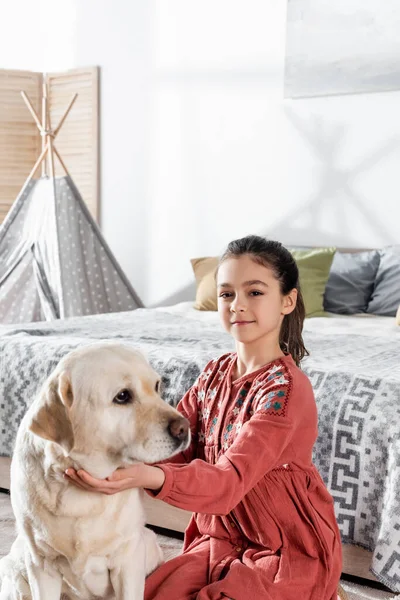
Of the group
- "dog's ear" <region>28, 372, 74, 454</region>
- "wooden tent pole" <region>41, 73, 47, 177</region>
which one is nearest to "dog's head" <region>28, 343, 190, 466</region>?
"dog's ear" <region>28, 372, 74, 454</region>

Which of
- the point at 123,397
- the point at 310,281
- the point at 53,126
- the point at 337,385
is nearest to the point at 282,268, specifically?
the point at 123,397

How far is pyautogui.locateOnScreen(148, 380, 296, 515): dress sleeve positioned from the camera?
146 cm

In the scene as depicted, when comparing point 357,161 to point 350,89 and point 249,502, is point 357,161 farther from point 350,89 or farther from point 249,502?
point 249,502

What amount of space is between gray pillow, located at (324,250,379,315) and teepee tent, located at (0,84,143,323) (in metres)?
1.30

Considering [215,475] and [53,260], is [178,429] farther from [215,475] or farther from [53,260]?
[53,260]

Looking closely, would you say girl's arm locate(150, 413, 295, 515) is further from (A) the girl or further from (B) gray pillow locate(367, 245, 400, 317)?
(B) gray pillow locate(367, 245, 400, 317)

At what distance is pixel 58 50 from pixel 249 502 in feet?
15.2

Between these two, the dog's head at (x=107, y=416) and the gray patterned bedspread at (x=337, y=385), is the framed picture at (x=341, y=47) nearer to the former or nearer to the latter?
the gray patterned bedspread at (x=337, y=385)

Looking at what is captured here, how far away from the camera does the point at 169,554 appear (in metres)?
2.42

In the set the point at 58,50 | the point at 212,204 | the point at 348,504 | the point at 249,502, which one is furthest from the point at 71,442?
the point at 58,50

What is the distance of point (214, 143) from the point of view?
5.13m

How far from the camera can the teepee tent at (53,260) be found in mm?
4844

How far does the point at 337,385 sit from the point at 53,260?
9.17 feet

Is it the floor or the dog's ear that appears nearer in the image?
the dog's ear
